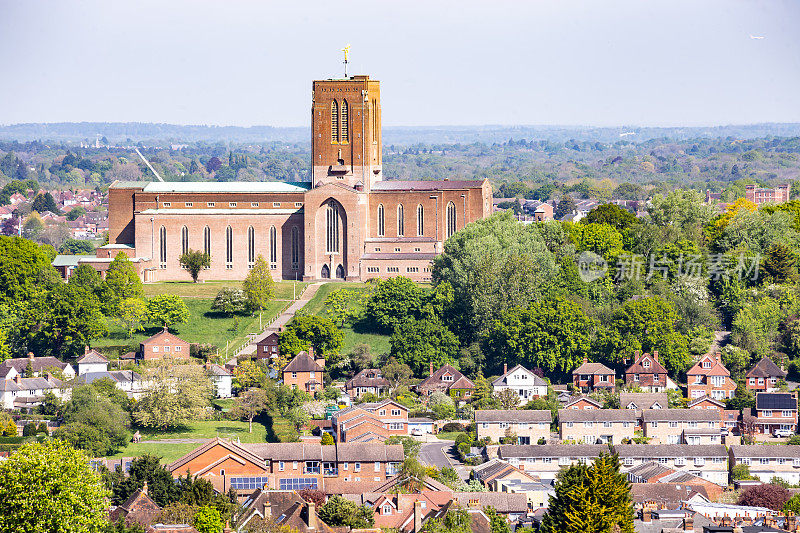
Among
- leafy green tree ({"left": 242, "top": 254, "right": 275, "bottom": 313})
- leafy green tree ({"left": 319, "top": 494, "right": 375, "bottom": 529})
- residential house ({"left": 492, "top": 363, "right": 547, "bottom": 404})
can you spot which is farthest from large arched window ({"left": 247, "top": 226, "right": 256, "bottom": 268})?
leafy green tree ({"left": 319, "top": 494, "right": 375, "bottom": 529})

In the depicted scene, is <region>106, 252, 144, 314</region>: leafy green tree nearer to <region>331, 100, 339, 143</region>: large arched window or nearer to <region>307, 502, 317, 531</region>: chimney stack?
<region>331, 100, 339, 143</region>: large arched window

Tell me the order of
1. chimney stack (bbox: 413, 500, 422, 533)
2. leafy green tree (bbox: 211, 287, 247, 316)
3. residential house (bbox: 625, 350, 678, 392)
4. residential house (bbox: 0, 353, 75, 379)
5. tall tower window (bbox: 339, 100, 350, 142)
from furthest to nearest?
1. tall tower window (bbox: 339, 100, 350, 142)
2. leafy green tree (bbox: 211, 287, 247, 316)
3. residential house (bbox: 0, 353, 75, 379)
4. residential house (bbox: 625, 350, 678, 392)
5. chimney stack (bbox: 413, 500, 422, 533)

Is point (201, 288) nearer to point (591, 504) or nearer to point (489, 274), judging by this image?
point (489, 274)

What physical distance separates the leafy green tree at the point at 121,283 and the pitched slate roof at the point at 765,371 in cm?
3277

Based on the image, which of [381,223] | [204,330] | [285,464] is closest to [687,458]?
[285,464]

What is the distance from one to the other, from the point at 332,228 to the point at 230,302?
1116 cm

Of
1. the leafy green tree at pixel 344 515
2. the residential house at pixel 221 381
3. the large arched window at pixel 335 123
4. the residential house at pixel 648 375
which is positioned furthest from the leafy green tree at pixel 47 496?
the large arched window at pixel 335 123

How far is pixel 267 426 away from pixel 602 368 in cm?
1666

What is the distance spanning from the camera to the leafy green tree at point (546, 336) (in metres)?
75.1

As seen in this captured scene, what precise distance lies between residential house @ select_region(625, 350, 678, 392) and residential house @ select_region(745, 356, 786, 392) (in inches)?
137

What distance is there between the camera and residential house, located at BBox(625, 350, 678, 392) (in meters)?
73.9

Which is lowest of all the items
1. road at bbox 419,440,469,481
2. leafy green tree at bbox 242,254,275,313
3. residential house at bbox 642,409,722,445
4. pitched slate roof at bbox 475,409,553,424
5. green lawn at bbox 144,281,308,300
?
road at bbox 419,440,469,481

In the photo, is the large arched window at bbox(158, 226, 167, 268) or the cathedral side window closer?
the large arched window at bbox(158, 226, 167, 268)

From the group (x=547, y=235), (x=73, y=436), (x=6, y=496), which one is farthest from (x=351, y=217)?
(x=6, y=496)
